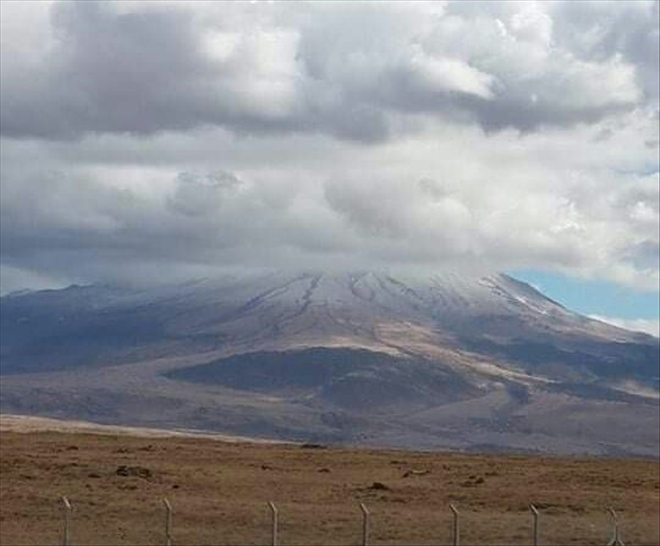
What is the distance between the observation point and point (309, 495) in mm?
77875

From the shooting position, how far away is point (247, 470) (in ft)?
298

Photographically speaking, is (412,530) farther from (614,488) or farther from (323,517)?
(614,488)

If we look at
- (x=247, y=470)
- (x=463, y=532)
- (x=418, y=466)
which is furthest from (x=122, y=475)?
(x=463, y=532)

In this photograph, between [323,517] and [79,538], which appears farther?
[323,517]

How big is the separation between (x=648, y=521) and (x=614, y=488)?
16862 millimetres

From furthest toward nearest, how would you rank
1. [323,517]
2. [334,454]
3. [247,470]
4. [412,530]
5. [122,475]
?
1. [334,454]
2. [247,470]
3. [122,475]
4. [323,517]
5. [412,530]

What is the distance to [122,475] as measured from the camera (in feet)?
276

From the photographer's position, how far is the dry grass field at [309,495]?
6106 centimetres

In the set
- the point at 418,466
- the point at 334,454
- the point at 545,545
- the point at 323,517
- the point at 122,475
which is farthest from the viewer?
the point at 334,454

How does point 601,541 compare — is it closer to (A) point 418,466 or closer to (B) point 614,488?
(B) point 614,488

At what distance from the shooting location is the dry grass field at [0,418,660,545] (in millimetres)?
61062

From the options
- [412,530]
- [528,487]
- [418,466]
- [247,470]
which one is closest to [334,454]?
[418,466]

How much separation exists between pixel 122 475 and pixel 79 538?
2388 centimetres

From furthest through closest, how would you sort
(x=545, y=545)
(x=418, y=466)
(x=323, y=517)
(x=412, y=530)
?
(x=418, y=466), (x=323, y=517), (x=412, y=530), (x=545, y=545)
